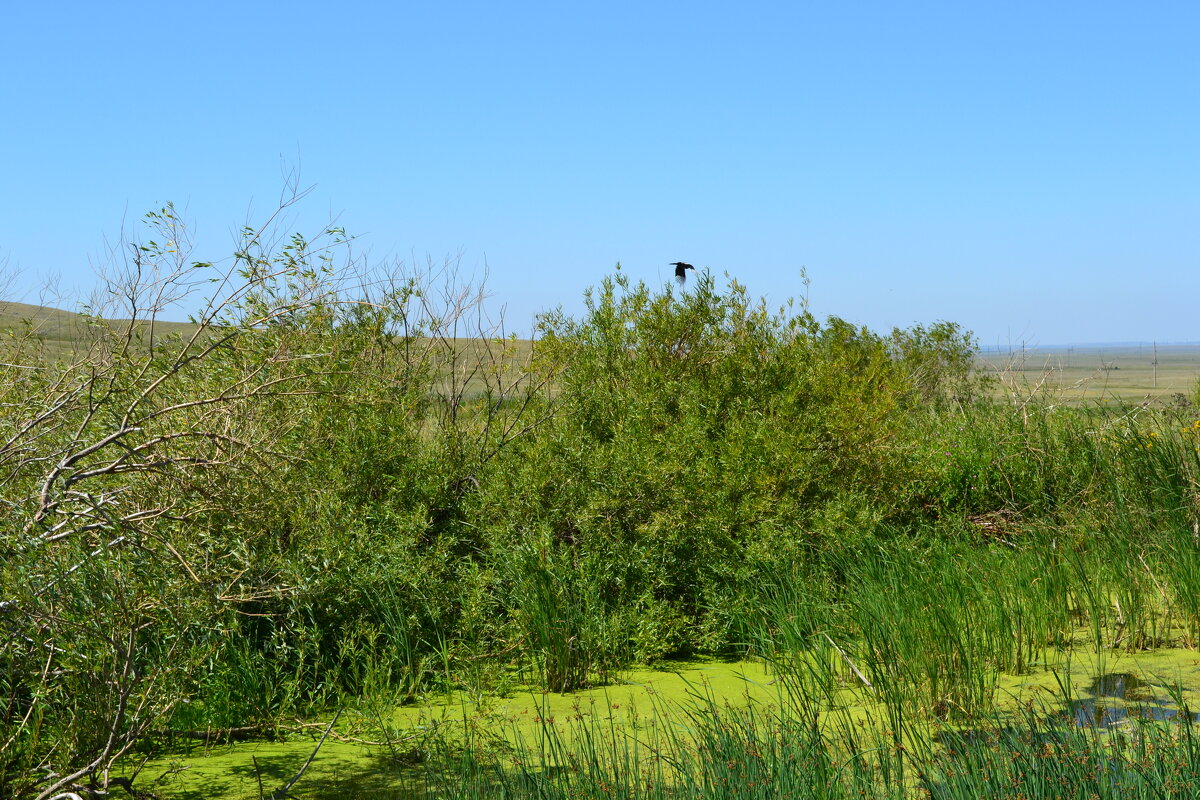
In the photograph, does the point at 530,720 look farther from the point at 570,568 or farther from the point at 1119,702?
the point at 1119,702

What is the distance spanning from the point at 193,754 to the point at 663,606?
3.02 m

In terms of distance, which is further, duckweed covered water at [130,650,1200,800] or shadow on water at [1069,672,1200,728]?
shadow on water at [1069,672,1200,728]

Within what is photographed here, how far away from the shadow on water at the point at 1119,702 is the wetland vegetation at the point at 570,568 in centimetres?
3

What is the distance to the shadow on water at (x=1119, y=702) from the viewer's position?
4957 millimetres

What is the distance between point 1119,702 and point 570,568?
3352 millimetres

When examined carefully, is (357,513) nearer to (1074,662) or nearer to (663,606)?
(663,606)

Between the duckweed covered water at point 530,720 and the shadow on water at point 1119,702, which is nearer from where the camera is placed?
the duckweed covered water at point 530,720

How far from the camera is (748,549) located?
709 cm

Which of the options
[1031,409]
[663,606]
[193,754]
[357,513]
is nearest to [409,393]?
[357,513]

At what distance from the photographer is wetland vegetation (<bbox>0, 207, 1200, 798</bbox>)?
4117 mm

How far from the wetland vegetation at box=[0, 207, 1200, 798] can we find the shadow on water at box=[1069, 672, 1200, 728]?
26 mm

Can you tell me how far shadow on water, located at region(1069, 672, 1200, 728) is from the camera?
4957mm

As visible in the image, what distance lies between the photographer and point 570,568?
691 cm

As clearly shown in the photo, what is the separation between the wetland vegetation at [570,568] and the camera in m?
4.12
